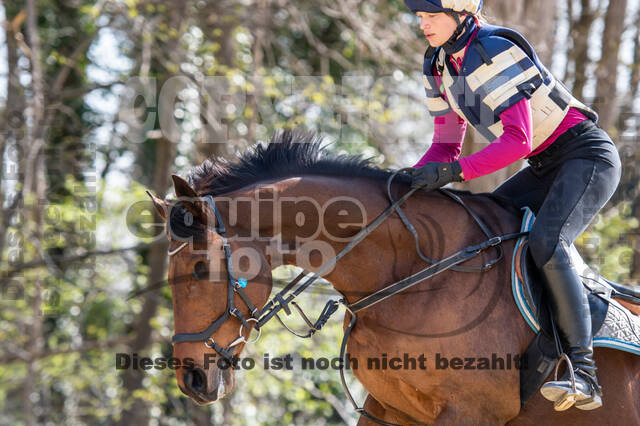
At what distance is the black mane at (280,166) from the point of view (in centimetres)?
328

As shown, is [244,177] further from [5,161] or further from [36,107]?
[5,161]

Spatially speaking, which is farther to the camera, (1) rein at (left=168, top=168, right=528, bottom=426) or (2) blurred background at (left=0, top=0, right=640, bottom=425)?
(2) blurred background at (left=0, top=0, right=640, bottom=425)

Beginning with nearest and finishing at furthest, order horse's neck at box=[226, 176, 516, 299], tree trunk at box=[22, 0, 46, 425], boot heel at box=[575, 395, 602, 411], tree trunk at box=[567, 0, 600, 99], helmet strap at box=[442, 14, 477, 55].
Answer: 1. boot heel at box=[575, 395, 602, 411]
2. horse's neck at box=[226, 176, 516, 299]
3. helmet strap at box=[442, 14, 477, 55]
4. tree trunk at box=[22, 0, 46, 425]
5. tree trunk at box=[567, 0, 600, 99]

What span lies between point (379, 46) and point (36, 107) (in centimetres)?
429

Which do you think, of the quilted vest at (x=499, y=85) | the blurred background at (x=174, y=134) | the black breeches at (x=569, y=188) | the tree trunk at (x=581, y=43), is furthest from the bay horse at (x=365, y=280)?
the tree trunk at (x=581, y=43)

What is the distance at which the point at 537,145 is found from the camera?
138 inches

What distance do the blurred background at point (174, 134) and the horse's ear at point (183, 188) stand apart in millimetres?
5444

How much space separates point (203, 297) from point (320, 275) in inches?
22.0

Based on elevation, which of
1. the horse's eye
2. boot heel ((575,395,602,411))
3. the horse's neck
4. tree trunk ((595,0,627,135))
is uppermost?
tree trunk ((595,0,627,135))

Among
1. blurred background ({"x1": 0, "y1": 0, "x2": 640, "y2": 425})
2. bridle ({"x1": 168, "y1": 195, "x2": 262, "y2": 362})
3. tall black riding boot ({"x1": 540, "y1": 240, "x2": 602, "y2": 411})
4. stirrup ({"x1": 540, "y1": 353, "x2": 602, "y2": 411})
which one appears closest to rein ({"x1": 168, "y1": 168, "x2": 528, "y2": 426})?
bridle ({"x1": 168, "y1": 195, "x2": 262, "y2": 362})

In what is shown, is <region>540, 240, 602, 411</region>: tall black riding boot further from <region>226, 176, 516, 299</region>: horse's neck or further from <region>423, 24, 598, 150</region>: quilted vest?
<region>423, 24, 598, 150</region>: quilted vest

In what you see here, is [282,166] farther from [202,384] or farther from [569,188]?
[569,188]

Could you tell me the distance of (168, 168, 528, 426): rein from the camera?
299 centimetres

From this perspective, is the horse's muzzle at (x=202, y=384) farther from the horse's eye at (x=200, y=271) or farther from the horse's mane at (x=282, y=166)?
the horse's mane at (x=282, y=166)
